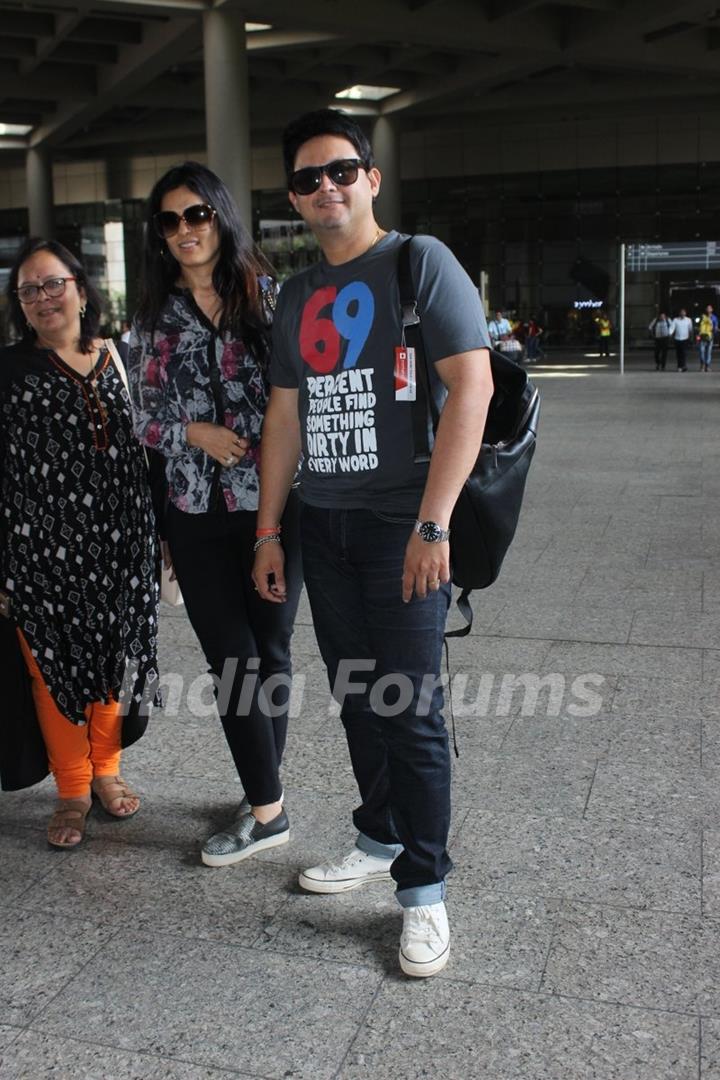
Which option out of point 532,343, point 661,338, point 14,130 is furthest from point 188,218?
point 14,130

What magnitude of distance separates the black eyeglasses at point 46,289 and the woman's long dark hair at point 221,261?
12.6 inches

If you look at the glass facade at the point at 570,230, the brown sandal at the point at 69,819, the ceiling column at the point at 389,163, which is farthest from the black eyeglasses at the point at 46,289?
the glass facade at the point at 570,230

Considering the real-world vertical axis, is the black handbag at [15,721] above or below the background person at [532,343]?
below

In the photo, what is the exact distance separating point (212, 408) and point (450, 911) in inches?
60.7

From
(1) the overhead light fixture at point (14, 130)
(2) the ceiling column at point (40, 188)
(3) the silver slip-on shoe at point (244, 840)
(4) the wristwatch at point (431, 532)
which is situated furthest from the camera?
(2) the ceiling column at point (40, 188)

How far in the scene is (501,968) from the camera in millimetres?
2764

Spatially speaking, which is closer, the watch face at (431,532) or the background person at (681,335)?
the watch face at (431,532)

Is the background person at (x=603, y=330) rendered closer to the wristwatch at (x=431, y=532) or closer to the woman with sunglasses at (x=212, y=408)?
the woman with sunglasses at (x=212, y=408)

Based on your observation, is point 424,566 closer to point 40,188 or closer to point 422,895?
point 422,895

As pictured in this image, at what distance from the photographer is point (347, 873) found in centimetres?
319

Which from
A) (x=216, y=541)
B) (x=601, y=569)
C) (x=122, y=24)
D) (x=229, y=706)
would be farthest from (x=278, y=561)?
(x=122, y=24)

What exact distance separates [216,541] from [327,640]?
0.51m

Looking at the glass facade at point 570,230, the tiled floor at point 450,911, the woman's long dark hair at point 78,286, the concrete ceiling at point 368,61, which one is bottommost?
the tiled floor at point 450,911

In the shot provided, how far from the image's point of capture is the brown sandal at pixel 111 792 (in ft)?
12.2
